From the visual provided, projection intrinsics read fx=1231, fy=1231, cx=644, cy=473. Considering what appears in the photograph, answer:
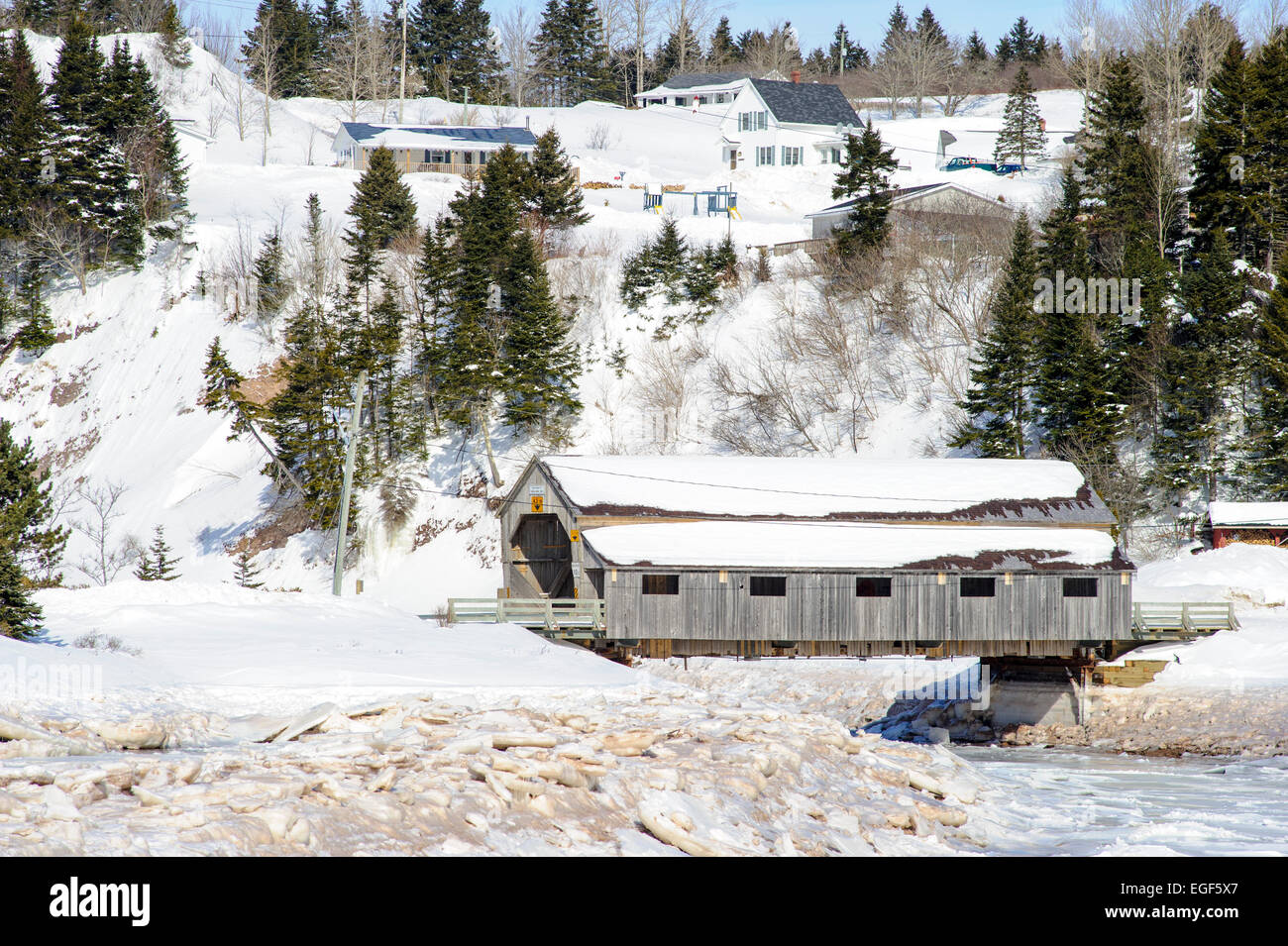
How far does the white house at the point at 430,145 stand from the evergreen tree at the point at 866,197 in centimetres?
2683

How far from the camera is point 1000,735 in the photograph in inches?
1314

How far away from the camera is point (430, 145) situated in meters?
82.1

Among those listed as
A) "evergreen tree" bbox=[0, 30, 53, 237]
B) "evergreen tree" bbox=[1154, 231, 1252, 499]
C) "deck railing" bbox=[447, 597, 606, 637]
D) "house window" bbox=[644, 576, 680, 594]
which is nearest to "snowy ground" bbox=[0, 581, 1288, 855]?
"deck railing" bbox=[447, 597, 606, 637]

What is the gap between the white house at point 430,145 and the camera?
81.5 m

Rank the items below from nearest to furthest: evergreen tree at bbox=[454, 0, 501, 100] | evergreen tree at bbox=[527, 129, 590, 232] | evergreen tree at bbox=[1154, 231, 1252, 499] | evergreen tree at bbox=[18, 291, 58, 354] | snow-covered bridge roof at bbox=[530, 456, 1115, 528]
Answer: snow-covered bridge roof at bbox=[530, 456, 1115, 528] < evergreen tree at bbox=[1154, 231, 1252, 499] < evergreen tree at bbox=[18, 291, 58, 354] < evergreen tree at bbox=[527, 129, 590, 232] < evergreen tree at bbox=[454, 0, 501, 100]

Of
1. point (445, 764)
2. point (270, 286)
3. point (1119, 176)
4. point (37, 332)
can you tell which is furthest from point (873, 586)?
point (37, 332)

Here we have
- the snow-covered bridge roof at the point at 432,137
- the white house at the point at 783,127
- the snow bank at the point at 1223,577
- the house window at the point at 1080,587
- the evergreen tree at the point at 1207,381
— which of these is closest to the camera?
the house window at the point at 1080,587

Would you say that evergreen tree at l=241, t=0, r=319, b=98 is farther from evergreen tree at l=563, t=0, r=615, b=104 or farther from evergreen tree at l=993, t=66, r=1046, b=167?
evergreen tree at l=993, t=66, r=1046, b=167

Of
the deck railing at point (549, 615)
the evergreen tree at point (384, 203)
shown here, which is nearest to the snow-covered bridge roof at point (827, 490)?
the deck railing at point (549, 615)

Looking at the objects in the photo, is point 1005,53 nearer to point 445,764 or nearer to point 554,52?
point 554,52

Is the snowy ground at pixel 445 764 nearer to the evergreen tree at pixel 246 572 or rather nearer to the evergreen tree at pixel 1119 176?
the evergreen tree at pixel 246 572

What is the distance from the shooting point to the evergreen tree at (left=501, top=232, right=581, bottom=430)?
182ft

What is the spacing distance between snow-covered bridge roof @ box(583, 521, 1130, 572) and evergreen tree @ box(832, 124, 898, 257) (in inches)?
1306

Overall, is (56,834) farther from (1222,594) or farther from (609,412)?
(609,412)
